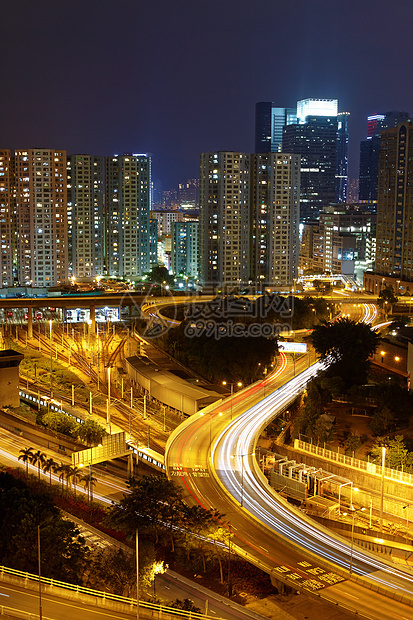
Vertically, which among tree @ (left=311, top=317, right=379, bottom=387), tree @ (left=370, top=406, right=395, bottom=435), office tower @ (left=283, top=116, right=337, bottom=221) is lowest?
tree @ (left=370, top=406, right=395, bottom=435)

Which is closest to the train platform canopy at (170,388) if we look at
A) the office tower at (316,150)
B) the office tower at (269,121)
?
the office tower at (316,150)

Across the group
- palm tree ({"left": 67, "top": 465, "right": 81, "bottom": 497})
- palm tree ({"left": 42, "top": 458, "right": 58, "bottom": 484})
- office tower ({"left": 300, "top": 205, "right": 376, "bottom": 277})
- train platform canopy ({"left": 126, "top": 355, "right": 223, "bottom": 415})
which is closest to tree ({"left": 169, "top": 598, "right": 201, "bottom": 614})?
palm tree ({"left": 67, "top": 465, "right": 81, "bottom": 497})

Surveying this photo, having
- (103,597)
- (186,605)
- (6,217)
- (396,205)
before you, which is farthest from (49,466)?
(396,205)

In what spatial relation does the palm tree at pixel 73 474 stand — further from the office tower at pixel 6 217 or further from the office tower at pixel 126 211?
the office tower at pixel 126 211

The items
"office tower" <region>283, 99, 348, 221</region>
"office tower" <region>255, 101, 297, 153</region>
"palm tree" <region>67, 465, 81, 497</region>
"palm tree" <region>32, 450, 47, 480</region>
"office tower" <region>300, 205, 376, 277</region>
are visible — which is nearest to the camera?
"palm tree" <region>67, 465, 81, 497</region>

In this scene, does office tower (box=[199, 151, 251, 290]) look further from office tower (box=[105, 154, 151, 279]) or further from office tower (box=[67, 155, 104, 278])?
office tower (box=[67, 155, 104, 278])

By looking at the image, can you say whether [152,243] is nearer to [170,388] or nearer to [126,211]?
[126,211]
